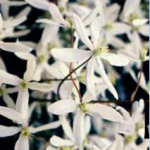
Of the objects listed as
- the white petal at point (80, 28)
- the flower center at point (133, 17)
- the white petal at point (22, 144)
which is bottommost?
the white petal at point (22, 144)

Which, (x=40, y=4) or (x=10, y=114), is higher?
(x=40, y=4)

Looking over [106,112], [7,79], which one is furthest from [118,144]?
[7,79]

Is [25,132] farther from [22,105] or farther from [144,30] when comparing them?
[144,30]

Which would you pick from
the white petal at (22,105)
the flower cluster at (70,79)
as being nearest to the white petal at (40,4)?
the flower cluster at (70,79)

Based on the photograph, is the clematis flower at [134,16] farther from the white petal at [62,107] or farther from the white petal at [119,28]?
the white petal at [62,107]

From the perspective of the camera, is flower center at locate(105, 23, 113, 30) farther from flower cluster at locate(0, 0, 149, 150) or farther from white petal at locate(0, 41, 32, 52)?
white petal at locate(0, 41, 32, 52)

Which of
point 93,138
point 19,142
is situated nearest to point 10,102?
point 19,142

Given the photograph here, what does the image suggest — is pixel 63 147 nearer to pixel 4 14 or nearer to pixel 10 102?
pixel 10 102

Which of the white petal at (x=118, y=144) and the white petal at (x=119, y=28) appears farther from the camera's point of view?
the white petal at (x=119, y=28)
